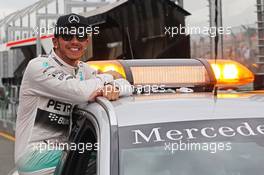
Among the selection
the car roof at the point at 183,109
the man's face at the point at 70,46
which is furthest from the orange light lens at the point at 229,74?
the man's face at the point at 70,46

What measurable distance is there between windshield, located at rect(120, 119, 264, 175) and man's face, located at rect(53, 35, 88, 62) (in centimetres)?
90

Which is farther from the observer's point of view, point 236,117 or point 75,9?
point 75,9

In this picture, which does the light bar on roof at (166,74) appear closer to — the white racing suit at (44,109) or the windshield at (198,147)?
the white racing suit at (44,109)

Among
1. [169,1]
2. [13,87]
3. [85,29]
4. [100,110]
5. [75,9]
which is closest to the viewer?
[100,110]

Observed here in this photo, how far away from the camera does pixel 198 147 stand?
2543mm

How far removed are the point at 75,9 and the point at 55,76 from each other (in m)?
8.43

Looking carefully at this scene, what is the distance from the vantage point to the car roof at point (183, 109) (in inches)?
102

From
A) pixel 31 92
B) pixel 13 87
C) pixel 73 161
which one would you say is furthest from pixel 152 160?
pixel 13 87

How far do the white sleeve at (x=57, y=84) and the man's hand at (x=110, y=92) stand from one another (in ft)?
0.12

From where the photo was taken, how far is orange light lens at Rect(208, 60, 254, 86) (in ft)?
11.0

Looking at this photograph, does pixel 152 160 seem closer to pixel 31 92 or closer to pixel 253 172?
pixel 253 172

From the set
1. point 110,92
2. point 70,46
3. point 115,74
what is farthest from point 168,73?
point 70,46

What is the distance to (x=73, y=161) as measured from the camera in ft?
10.1

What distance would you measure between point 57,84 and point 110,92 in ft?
0.96
